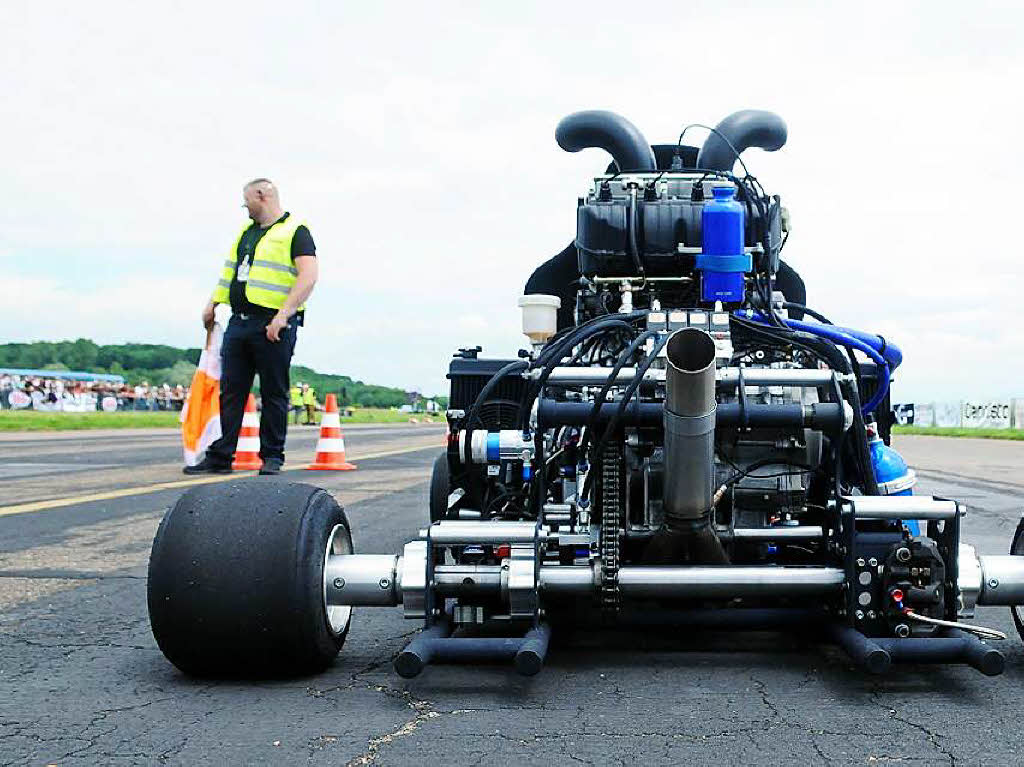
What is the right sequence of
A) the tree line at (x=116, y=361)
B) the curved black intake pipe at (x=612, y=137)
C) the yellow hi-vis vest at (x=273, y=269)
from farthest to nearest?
the tree line at (x=116, y=361) < the yellow hi-vis vest at (x=273, y=269) < the curved black intake pipe at (x=612, y=137)

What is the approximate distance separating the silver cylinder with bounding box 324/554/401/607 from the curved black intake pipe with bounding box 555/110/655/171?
12.1 ft

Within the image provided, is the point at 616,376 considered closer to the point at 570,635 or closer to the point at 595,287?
the point at 570,635

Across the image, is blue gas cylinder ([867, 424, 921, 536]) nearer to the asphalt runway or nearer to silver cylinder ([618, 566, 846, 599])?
the asphalt runway

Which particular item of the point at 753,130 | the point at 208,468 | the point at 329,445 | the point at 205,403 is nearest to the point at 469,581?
the point at 753,130

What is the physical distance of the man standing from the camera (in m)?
10.1

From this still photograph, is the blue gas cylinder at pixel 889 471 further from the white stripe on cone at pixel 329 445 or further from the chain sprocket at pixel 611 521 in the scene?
the white stripe on cone at pixel 329 445

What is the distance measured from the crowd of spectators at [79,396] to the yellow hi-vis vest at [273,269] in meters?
39.2

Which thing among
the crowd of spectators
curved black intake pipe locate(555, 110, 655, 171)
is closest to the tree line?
the crowd of spectators

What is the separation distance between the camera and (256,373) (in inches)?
423

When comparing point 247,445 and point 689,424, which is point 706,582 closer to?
point 689,424

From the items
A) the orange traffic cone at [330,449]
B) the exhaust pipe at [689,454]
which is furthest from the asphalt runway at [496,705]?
the orange traffic cone at [330,449]

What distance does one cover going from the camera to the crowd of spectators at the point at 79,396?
163ft

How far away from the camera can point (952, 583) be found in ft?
11.7

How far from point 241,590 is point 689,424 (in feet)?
4.67
